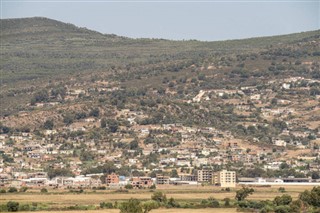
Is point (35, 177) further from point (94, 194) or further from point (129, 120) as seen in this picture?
point (129, 120)

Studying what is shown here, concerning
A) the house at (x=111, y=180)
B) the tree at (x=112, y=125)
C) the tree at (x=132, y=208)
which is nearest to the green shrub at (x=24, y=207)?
the tree at (x=132, y=208)

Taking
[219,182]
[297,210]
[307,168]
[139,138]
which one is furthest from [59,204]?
[139,138]

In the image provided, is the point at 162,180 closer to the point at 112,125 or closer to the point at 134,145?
the point at 134,145

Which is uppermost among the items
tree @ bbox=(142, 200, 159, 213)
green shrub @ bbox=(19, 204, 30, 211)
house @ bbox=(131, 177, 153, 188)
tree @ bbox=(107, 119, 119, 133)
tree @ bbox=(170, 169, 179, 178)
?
tree @ bbox=(107, 119, 119, 133)

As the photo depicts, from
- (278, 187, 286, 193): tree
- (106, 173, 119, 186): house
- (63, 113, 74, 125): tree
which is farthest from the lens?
(63, 113, 74, 125): tree

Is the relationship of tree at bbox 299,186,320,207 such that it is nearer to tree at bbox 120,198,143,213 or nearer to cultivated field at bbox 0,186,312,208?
cultivated field at bbox 0,186,312,208

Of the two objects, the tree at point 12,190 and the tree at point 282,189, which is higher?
the tree at point 282,189

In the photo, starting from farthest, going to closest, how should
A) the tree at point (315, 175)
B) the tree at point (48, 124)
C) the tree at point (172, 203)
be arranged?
the tree at point (48, 124)
the tree at point (315, 175)
the tree at point (172, 203)

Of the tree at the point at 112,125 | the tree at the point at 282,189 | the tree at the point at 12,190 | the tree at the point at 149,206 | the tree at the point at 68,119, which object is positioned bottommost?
the tree at the point at 149,206

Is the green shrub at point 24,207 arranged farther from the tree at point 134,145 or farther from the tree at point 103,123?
the tree at point 103,123

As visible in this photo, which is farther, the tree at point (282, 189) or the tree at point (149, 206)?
the tree at point (282, 189)

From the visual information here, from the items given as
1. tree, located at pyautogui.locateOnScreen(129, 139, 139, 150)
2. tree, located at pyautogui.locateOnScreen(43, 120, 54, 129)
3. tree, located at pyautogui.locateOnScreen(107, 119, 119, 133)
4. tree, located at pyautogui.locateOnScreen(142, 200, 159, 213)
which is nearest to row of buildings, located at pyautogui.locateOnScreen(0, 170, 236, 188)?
tree, located at pyautogui.locateOnScreen(129, 139, 139, 150)
